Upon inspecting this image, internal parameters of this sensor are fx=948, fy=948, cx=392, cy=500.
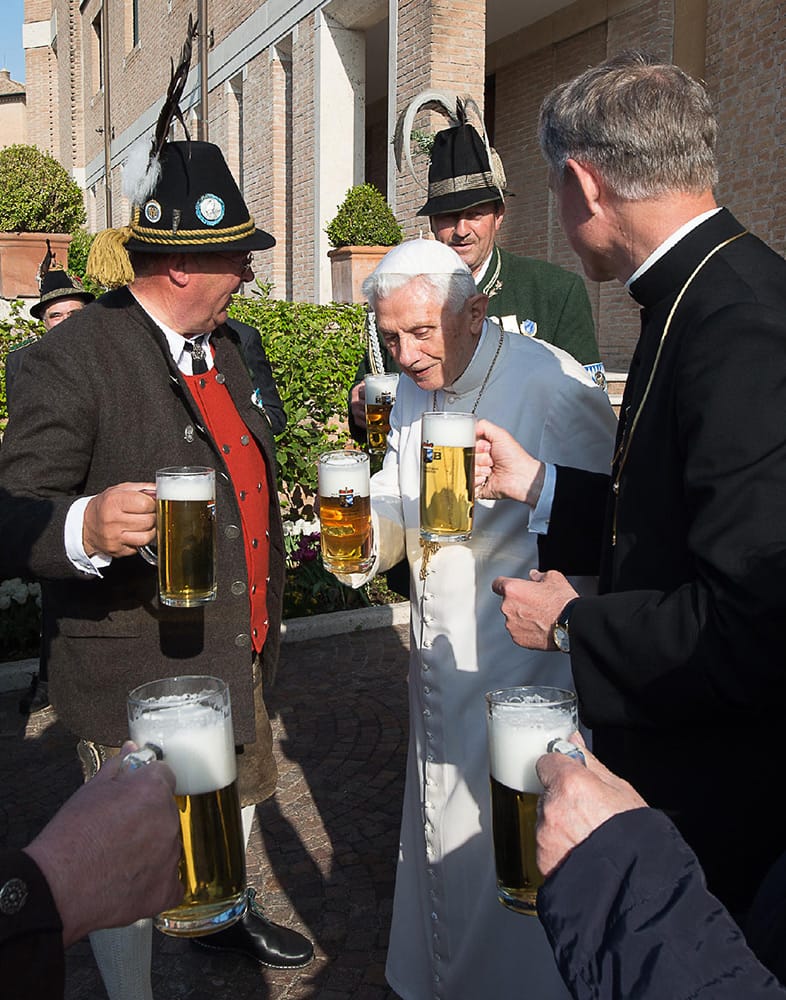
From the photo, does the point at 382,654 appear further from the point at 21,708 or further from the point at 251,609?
the point at 251,609

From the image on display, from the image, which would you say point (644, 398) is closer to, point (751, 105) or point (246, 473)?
point (246, 473)

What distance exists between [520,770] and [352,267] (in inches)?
382

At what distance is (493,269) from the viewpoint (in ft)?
13.9

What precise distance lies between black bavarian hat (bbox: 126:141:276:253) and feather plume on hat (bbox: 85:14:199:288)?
0.07ft

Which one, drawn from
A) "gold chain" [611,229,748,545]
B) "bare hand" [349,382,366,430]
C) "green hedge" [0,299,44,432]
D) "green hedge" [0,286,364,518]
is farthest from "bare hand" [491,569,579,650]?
"green hedge" [0,299,44,432]

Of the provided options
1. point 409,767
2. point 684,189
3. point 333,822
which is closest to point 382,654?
point 333,822

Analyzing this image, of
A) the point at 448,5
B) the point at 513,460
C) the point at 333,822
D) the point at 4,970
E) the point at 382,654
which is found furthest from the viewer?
the point at 448,5

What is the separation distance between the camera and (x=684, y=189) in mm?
1819

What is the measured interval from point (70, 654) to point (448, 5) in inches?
402

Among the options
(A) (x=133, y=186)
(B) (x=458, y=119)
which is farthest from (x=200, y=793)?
(B) (x=458, y=119)

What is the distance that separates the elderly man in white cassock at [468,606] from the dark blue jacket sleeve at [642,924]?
1.47 metres

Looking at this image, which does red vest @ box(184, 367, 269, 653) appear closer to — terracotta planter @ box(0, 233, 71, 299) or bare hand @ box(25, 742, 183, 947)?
bare hand @ box(25, 742, 183, 947)

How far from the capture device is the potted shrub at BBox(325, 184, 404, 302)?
10.7 metres

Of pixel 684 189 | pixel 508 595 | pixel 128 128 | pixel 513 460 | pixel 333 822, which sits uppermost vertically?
pixel 128 128
